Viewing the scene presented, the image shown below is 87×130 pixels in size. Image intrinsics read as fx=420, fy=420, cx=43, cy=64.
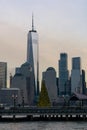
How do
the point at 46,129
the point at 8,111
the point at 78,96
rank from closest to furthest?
the point at 46,129
the point at 8,111
the point at 78,96

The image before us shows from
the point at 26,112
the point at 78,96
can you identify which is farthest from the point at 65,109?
the point at 78,96

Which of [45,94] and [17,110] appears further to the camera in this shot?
[45,94]

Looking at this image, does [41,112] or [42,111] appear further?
[42,111]

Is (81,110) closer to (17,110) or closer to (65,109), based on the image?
(65,109)

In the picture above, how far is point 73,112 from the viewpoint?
464ft

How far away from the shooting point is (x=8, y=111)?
13688cm

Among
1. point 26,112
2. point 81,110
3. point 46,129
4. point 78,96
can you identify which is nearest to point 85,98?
point 78,96

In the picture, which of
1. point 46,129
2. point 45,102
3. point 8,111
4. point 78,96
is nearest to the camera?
point 46,129

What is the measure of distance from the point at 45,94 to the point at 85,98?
3172cm

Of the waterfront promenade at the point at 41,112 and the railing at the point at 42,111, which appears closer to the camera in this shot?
the waterfront promenade at the point at 41,112

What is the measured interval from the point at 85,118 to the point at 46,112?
13.7 meters

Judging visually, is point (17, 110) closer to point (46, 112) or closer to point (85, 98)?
point (46, 112)

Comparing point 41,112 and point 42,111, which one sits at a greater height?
point 42,111

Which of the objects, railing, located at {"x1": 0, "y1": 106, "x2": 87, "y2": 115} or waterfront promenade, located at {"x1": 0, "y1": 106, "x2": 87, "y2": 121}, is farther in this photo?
railing, located at {"x1": 0, "y1": 106, "x2": 87, "y2": 115}
